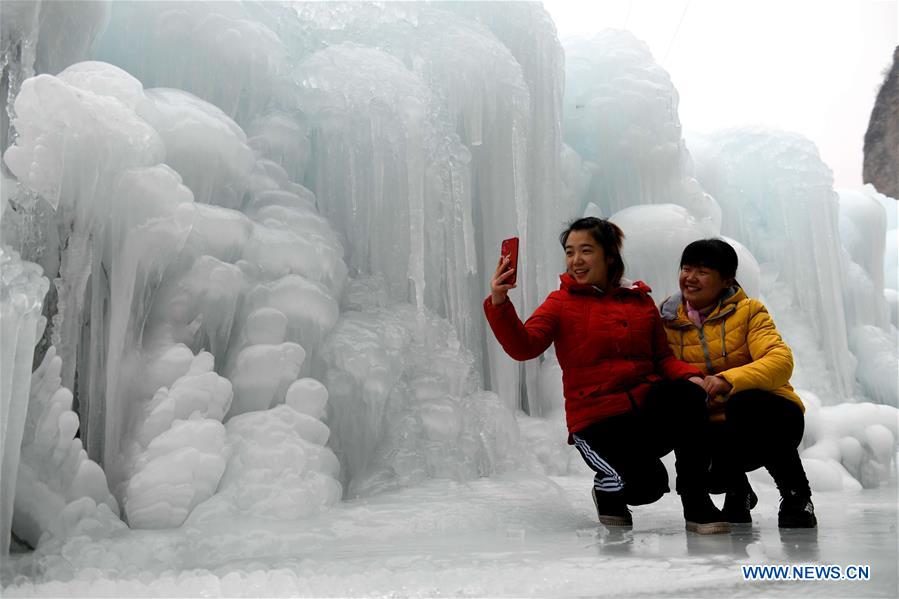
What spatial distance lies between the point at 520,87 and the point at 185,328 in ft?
9.00

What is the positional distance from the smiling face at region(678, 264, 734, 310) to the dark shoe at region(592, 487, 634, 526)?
0.67m

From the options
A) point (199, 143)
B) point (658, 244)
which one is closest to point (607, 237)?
point (199, 143)

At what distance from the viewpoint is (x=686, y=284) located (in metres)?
2.66

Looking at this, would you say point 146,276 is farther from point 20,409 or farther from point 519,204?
point 519,204

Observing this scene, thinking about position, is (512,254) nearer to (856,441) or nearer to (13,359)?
(13,359)

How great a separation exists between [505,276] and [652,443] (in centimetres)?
70

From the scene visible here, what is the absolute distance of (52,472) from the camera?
2.82m

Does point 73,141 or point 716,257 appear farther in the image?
point 73,141

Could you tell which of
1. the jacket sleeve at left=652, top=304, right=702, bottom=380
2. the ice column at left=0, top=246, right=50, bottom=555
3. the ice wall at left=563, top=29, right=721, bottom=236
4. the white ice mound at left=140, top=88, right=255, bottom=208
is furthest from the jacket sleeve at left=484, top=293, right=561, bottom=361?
the ice wall at left=563, top=29, right=721, bottom=236

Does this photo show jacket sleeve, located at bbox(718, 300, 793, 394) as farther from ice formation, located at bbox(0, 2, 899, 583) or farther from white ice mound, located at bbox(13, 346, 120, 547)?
white ice mound, located at bbox(13, 346, 120, 547)

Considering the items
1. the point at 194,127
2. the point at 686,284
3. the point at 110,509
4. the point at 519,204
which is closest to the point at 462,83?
the point at 519,204

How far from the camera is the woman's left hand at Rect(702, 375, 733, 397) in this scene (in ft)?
8.09

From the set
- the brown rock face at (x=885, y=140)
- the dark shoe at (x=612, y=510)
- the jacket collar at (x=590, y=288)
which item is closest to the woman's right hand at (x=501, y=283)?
the jacket collar at (x=590, y=288)

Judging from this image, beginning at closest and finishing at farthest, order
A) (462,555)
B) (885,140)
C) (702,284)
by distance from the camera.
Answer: (462,555), (702,284), (885,140)
